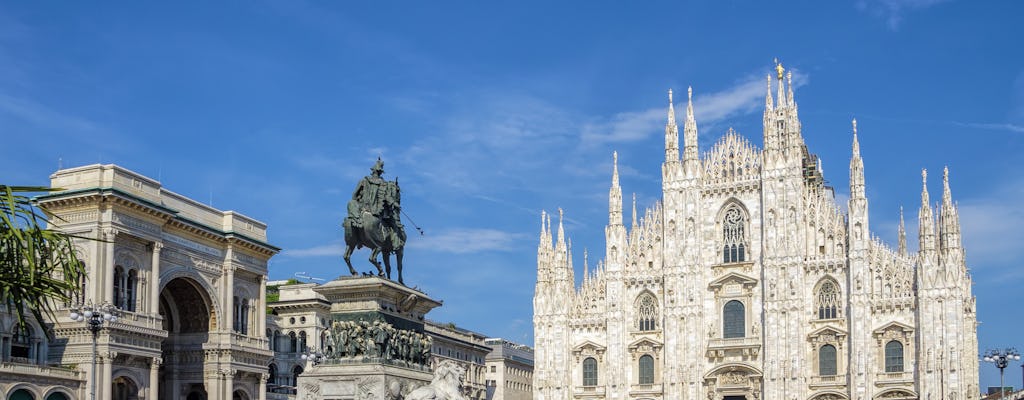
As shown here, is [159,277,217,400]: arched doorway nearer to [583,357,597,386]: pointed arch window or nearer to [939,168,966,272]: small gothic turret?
[583,357,597,386]: pointed arch window

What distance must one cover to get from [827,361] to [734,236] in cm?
946

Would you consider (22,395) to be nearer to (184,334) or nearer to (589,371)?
(184,334)

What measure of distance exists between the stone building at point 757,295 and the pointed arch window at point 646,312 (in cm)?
9

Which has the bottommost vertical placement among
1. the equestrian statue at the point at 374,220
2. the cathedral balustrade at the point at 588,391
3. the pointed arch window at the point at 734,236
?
the cathedral balustrade at the point at 588,391

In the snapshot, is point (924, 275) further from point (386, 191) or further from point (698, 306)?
point (386, 191)

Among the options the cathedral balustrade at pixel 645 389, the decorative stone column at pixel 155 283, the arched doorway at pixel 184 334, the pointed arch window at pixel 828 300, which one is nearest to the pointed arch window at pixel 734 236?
the pointed arch window at pixel 828 300

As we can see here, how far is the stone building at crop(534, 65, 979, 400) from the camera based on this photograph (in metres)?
62.9

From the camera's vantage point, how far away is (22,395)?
47.0m

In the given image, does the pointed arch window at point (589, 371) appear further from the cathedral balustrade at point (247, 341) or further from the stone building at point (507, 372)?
the stone building at point (507, 372)

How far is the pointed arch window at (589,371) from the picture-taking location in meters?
71.9

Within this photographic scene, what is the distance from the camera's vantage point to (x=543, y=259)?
7306cm

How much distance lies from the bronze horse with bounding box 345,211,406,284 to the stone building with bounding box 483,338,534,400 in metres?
87.1

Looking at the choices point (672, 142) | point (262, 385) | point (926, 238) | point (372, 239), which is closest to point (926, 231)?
point (926, 238)

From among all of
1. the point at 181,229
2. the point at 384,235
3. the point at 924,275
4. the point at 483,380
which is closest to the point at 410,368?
the point at 384,235
